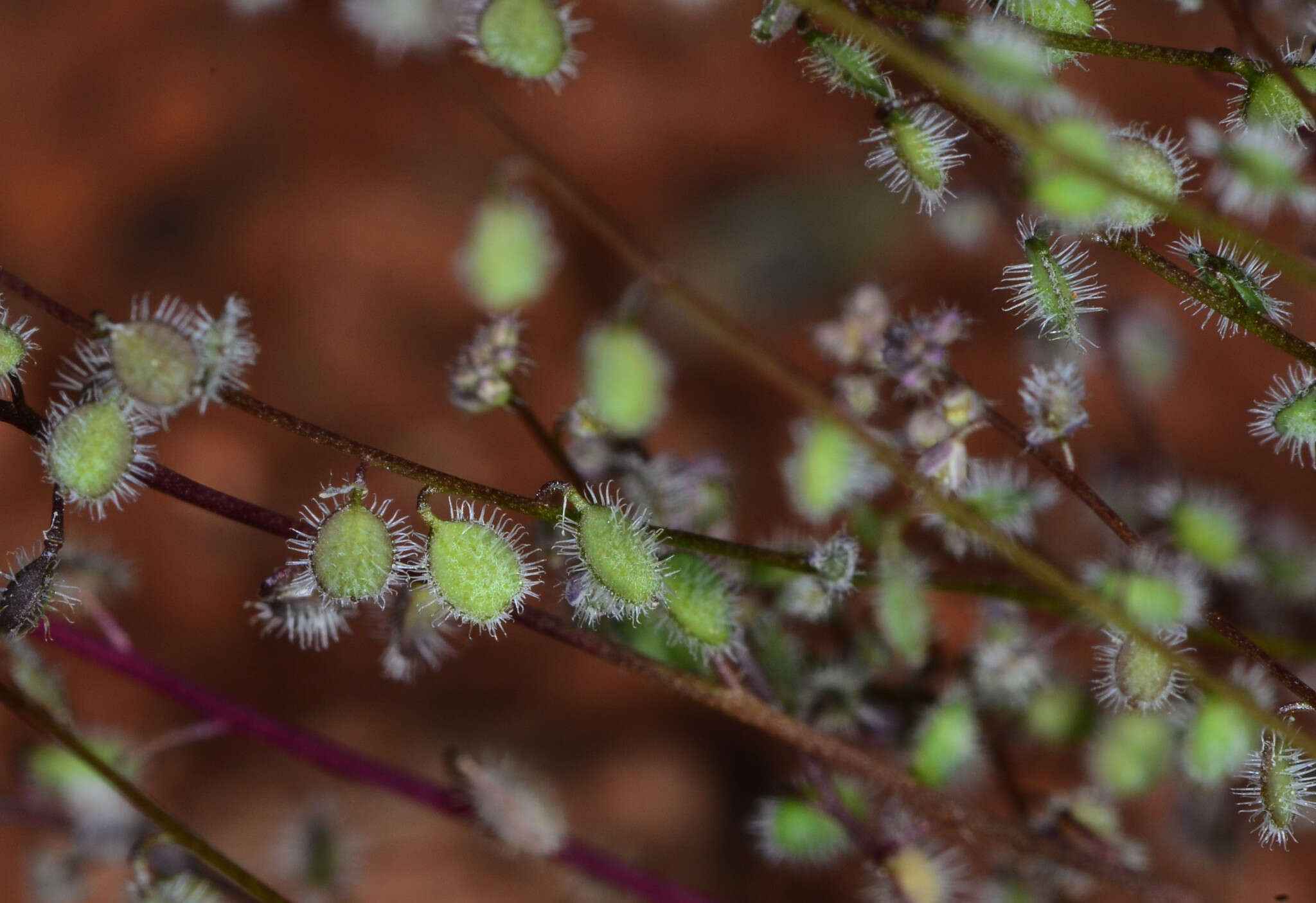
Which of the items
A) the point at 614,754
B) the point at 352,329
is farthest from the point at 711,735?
the point at 352,329

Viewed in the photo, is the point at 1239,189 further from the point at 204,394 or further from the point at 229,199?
the point at 229,199

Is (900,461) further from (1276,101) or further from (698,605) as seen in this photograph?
(1276,101)

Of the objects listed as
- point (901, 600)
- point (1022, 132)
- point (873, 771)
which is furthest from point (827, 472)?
point (1022, 132)

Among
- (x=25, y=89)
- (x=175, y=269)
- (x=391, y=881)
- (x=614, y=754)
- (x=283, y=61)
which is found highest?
(x=283, y=61)

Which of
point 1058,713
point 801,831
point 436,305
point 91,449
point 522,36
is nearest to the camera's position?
point 91,449

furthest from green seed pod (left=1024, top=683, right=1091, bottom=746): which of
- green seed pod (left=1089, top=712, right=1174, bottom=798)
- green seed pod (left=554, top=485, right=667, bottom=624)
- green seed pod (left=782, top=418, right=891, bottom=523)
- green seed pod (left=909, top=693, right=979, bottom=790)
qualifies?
green seed pod (left=554, top=485, right=667, bottom=624)
